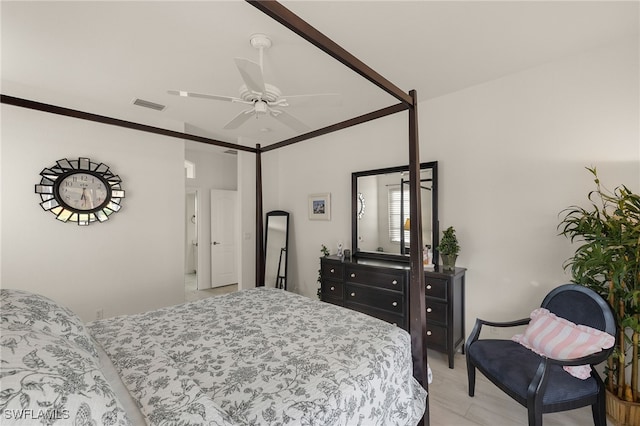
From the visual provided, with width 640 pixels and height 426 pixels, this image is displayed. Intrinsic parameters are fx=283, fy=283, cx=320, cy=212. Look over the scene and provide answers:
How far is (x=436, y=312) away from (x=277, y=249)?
9.05ft

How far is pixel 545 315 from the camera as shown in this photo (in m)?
2.05

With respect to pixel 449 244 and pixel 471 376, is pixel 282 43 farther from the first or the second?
pixel 471 376

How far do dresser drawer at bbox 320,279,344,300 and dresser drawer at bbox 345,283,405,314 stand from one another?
11cm

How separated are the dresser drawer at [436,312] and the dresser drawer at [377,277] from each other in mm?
307

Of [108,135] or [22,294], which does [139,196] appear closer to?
[108,135]

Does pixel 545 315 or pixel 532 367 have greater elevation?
pixel 545 315

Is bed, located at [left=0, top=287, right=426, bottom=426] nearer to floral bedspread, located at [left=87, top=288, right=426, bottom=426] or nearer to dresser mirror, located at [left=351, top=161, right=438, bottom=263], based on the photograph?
floral bedspread, located at [left=87, top=288, right=426, bottom=426]

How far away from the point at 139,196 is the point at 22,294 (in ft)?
7.43

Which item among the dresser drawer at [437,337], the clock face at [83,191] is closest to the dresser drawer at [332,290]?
the dresser drawer at [437,337]

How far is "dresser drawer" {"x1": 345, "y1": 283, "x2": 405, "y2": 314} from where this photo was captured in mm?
2977

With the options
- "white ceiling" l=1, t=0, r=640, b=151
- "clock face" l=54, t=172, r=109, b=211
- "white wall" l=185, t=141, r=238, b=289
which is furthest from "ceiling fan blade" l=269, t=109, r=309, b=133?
"white wall" l=185, t=141, r=238, b=289

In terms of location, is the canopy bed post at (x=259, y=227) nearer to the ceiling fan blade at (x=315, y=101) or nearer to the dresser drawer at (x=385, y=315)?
the ceiling fan blade at (x=315, y=101)

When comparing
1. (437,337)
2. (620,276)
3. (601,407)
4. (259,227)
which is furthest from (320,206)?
(601,407)

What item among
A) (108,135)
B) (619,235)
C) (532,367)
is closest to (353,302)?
(532,367)
